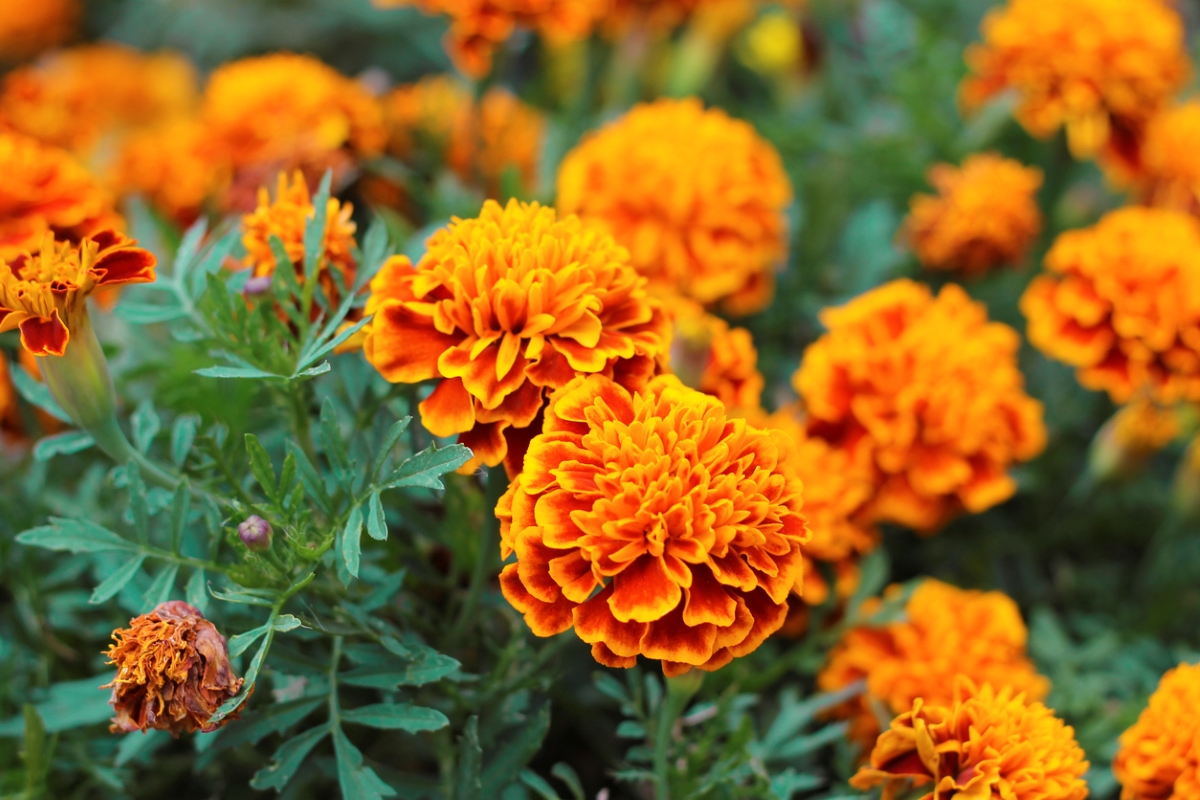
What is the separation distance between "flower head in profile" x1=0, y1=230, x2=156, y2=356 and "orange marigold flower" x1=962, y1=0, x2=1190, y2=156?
1.19m

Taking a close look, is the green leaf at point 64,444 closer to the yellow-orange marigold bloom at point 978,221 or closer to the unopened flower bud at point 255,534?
the unopened flower bud at point 255,534

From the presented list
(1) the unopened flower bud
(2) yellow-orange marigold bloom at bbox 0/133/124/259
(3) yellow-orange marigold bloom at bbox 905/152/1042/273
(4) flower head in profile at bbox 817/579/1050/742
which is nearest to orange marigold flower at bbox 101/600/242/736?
(1) the unopened flower bud

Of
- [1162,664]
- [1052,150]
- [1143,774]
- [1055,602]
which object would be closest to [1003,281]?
[1052,150]

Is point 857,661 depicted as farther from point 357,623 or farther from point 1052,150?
point 1052,150

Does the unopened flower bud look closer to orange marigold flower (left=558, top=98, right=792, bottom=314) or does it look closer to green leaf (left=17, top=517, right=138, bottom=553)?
green leaf (left=17, top=517, right=138, bottom=553)

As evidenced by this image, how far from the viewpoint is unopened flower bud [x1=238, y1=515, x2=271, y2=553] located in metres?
0.67

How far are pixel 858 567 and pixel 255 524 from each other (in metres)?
0.70

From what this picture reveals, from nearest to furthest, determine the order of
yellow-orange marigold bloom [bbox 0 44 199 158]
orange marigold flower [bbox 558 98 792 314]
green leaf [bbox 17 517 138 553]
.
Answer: green leaf [bbox 17 517 138 553]
orange marigold flower [bbox 558 98 792 314]
yellow-orange marigold bloom [bbox 0 44 199 158]

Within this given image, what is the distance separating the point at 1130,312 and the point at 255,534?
3.05 ft

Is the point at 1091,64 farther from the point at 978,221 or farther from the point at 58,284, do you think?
the point at 58,284

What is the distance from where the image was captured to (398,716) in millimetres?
727

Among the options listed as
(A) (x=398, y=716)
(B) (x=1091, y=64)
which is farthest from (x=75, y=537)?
(B) (x=1091, y=64)

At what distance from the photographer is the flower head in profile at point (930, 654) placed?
937mm

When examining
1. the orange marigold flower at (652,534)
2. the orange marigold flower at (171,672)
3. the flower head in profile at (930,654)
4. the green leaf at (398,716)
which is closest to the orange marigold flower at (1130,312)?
the flower head in profile at (930,654)
